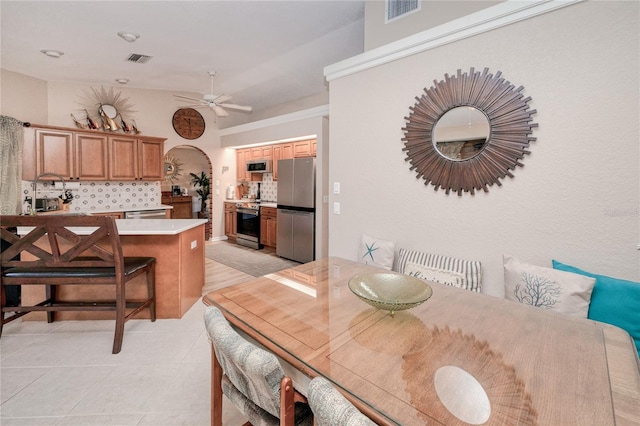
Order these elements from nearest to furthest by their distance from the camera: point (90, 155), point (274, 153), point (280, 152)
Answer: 1. point (90, 155)
2. point (280, 152)
3. point (274, 153)

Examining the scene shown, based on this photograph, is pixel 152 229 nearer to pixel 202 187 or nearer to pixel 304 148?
pixel 304 148

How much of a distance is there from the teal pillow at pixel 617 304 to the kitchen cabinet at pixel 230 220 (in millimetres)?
5849

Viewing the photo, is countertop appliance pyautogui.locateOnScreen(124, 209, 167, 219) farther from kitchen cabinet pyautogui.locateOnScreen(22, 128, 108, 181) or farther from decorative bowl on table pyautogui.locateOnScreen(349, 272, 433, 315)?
decorative bowl on table pyautogui.locateOnScreen(349, 272, 433, 315)

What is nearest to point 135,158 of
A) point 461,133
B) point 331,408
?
point 461,133

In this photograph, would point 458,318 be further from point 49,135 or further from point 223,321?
point 49,135

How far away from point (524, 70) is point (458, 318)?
183 centimetres

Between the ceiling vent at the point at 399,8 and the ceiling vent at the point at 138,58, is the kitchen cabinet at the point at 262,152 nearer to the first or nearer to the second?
the ceiling vent at the point at 138,58

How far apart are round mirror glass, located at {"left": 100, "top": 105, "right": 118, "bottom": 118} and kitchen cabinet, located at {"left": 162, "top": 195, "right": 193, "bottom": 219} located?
9.14 ft

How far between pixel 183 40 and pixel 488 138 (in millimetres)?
3681

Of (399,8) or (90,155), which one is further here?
(90,155)

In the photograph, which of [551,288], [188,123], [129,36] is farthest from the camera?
[188,123]

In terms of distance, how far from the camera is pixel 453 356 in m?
0.94

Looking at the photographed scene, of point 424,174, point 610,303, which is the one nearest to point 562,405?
point 610,303

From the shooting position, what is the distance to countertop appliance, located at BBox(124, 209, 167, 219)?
5.03 meters
